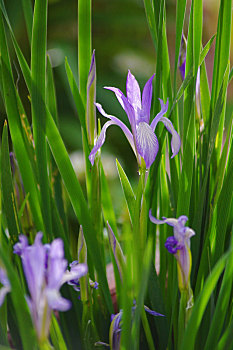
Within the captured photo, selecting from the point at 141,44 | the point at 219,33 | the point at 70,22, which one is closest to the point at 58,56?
the point at 70,22

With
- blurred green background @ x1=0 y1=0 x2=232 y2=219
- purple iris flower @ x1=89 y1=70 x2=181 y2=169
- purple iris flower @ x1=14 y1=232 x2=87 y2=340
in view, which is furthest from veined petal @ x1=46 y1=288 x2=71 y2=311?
blurred green background @ x1=0 y1=0 x2=232 y2=219

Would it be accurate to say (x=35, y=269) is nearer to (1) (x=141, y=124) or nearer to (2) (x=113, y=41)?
(1) (x=141, y=124)

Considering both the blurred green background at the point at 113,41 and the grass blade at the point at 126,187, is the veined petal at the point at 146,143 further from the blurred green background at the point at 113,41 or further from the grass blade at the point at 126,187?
the blurred green background at the point at 113,41

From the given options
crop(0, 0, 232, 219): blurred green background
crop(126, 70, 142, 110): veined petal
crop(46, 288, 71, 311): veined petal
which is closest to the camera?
crop(46, 288, 71, 311): veined petal

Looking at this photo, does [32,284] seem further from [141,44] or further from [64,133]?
[141,44]

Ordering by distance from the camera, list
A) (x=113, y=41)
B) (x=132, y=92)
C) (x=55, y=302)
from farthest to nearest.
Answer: (x=113, y=41) → (x=132, y=92) → (x=55, y=302)

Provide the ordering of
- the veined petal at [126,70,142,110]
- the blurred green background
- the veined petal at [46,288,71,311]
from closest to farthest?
1. the veined petal at [46,288,71,311]
2. the veined petal at [126,70,142,110]
3. the blurred green background

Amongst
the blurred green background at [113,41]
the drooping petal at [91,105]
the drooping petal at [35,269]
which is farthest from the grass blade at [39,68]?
the blurred green background at [113,41]

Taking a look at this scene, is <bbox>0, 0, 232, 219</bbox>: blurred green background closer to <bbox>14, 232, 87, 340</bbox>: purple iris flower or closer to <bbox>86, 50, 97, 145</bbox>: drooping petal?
<bbox>86, 50, 97, 145</bbox>: drooping petal

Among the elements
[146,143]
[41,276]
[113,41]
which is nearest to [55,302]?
[41,276]
